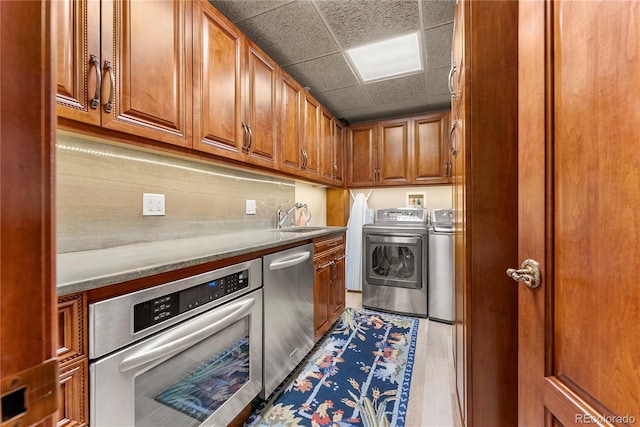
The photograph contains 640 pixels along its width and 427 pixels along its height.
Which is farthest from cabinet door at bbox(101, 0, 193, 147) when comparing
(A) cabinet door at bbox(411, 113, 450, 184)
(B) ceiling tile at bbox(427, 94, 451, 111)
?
(A) cabinet door at bbox(411, 113, 450, 184)

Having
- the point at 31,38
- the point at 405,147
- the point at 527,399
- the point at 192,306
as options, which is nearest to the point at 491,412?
the point at 527,399

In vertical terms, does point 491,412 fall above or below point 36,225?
below

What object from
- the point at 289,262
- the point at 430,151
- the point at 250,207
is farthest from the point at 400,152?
the point at 289,262

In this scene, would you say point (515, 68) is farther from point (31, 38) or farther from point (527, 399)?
point (31, 38)

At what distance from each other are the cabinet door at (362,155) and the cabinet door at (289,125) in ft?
4.32

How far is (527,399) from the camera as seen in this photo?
0.69 meters

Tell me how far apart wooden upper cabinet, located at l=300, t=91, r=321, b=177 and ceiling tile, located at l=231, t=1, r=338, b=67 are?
1.35 feet

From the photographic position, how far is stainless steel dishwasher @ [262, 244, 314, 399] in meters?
1.41

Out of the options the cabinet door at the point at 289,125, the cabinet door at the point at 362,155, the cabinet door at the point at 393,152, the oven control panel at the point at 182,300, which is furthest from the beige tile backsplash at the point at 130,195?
the cabinet door at the point at 393,152

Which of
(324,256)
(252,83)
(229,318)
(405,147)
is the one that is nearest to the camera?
(229,318)

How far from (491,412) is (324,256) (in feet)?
4.28

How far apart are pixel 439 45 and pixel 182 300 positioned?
2296 mm

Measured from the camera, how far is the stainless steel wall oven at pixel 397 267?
271cm

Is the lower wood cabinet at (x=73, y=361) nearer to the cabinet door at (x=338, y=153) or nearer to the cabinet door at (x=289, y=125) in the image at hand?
the cabinet door at (x=289, y=125)
